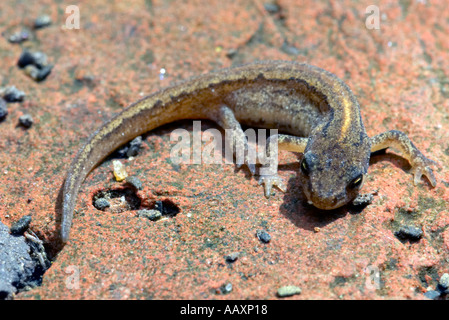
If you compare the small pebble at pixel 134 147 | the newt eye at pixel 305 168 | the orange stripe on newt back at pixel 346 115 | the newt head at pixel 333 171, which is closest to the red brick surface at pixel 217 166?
the small pebble at pixel 134 147

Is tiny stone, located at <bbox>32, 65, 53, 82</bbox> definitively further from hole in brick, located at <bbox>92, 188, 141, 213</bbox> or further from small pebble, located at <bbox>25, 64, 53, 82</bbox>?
hole in brick, located at <bbox>92, 188, 141, 213</bbox>

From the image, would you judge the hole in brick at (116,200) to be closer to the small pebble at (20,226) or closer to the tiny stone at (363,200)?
the small pebble at (20,226)

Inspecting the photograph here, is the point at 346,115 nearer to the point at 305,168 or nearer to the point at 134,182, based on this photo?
the point at 305,168

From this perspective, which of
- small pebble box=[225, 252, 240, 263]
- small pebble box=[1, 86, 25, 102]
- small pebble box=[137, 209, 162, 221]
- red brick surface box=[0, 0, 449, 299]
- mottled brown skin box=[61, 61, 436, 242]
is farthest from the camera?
small pebble box=[1, 86, 25, 102]

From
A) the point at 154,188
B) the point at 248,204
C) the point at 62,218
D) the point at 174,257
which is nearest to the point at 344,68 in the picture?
the point at 248,204

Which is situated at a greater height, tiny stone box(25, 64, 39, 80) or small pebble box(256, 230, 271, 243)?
tiny stone box(25, 64, 39, 80)

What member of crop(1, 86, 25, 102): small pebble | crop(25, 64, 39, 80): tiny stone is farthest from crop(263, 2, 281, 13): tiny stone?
crop(1, 86, 25, 102): small pebble

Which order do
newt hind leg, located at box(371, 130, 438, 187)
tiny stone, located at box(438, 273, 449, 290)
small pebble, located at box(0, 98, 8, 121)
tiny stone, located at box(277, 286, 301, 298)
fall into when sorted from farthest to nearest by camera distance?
small pebble, located at box(0, 98, 8, 121) → newt hind leg, located at box(371, 130, 438, 187) → tiny stone, located at box(438, 273, 449, 290) → tiny stone, located at box(277, 286, 301, 298)

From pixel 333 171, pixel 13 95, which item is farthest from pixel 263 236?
pixel 13 95
